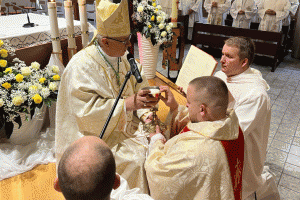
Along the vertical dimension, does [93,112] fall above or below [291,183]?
above

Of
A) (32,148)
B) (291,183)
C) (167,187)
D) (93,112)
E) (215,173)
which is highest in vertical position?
(93,112)

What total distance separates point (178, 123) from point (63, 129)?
3.23ft

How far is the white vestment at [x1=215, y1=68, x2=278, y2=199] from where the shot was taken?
229 centimetres

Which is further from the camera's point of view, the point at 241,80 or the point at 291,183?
the point at 291,183

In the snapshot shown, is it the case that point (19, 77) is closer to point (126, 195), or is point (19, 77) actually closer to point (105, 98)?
point (105, 98)

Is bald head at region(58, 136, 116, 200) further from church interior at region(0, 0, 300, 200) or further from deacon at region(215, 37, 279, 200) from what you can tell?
deacon at region(215, 37, 279, 200)

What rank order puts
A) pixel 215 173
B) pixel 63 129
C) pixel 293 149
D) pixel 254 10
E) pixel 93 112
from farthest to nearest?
pixel 254 10 < pixel 293 149 < pixel 63 129 < pixel 93 112 < pixel 215 173

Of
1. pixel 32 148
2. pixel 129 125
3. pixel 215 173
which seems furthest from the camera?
pixel 32 148

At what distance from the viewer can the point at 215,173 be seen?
158 cm

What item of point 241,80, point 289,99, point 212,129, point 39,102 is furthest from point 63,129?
point 289,99

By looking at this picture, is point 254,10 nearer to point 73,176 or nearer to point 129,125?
point 129,125

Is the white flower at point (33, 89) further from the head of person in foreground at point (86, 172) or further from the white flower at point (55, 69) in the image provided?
the head of person in foreground at point (86, 172)

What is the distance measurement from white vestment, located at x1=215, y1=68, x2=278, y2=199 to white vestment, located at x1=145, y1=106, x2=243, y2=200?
67 cm

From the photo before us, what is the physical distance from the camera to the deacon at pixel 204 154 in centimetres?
157
